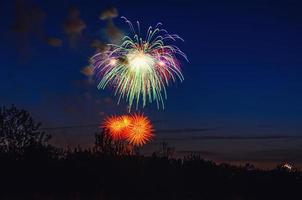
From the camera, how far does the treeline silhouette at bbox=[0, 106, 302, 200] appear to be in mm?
37344

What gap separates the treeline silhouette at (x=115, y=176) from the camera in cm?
3734

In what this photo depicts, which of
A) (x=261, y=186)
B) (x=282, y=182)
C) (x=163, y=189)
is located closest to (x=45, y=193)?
(x=163, y=189)

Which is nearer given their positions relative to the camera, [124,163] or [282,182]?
[124,163]

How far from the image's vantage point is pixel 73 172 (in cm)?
3950

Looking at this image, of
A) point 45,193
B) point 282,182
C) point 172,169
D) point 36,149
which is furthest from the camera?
point 282,182

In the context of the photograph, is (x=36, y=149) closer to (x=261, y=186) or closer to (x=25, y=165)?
(x=25, y=165)

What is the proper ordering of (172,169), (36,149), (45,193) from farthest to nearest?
(172,169) < (36,149) < (45,193)

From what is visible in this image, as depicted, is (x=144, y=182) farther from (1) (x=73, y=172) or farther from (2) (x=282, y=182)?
(2) (x=282, y=182)

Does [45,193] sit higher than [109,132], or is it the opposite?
[109,132]

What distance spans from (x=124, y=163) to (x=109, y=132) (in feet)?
20.4

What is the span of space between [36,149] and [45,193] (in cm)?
634

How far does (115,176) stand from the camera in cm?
4128

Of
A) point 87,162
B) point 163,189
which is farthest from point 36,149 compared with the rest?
point 163,189

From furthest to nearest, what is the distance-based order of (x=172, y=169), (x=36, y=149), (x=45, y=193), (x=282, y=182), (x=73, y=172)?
(x=282, y=182), (x=172, y=169), (x=36, y=149), (x=73, y=172), (x=45, y=193)
